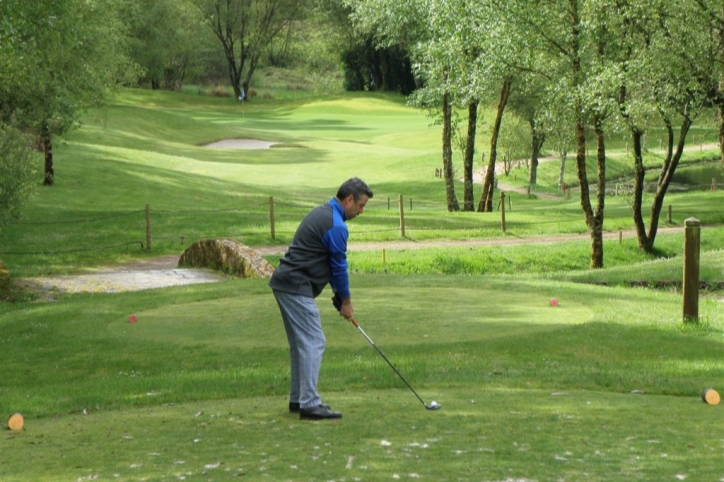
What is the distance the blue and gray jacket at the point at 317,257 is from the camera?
27.7ft

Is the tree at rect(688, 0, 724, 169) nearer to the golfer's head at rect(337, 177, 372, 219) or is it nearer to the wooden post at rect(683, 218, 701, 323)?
the wooden post at rect(683, 218, 701, 323)

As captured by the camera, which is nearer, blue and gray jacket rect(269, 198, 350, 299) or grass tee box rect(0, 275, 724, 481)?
grass tee box rect(0, 275, 724, 481)

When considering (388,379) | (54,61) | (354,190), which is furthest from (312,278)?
(54,61)

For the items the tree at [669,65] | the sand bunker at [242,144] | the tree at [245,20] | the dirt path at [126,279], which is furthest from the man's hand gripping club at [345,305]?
the tree at [245,20]

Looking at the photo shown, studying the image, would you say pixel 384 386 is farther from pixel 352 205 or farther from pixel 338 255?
pixel 352 205

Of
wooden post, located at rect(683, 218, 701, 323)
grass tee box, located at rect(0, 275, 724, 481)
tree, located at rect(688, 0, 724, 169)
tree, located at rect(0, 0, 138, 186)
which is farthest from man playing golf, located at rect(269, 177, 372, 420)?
tree, located at rect(688, 0, 724, 169)

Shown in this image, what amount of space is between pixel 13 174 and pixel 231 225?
13.3m

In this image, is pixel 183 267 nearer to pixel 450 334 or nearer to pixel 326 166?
pixel 450 334

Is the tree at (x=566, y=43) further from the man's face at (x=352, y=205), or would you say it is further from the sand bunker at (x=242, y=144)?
the sand bunker at (x=242, y=144)

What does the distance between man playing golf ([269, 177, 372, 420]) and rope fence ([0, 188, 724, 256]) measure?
2269cm

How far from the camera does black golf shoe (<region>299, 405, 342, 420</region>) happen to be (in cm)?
827

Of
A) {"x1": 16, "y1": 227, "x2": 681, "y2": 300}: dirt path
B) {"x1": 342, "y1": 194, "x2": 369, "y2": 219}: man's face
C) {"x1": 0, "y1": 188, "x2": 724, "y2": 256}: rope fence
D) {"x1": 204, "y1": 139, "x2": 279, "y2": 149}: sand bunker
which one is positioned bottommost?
{"x1": 16, "y1": 227, "x2": 681, "y2": 300}: dirt path

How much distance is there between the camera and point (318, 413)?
828 cm

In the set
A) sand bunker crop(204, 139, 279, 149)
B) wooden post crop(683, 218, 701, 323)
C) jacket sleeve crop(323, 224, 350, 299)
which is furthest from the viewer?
sand bunker crop(204, 139, 279, 149)
